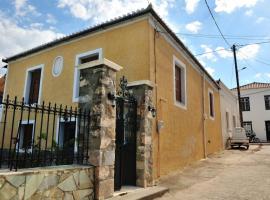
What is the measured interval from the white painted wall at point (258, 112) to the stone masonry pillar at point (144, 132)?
2704 centimetres

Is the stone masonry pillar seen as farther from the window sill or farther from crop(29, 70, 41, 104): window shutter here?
crop(29, 70, 41, 104): window shutter

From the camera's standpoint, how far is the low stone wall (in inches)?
146

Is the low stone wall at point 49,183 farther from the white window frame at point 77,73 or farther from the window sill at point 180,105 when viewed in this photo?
the window sill at point 180,105

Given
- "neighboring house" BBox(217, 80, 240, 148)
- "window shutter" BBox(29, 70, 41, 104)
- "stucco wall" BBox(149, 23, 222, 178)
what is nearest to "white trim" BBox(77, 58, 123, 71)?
"stucco wall" BBox(149, 23, 222, 178)

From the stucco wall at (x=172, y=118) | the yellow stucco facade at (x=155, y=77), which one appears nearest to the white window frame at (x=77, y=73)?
the yellow stucco facade at (x=155, y=77)

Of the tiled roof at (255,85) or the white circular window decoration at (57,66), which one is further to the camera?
the tiled roof at (255,85)

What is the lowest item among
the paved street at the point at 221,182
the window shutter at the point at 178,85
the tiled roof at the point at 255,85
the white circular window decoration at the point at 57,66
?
the paved street at the point at 221,182

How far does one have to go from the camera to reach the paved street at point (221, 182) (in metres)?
6.29

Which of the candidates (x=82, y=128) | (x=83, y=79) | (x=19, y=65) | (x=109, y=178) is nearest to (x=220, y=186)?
(x=109, y=178)

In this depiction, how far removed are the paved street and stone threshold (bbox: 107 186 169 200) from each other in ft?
0.55

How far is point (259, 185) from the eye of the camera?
714 cm

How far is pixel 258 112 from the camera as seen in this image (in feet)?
101

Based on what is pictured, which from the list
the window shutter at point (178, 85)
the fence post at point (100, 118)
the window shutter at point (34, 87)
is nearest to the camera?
the fence post at point (100, 118)

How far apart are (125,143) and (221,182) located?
326cm
